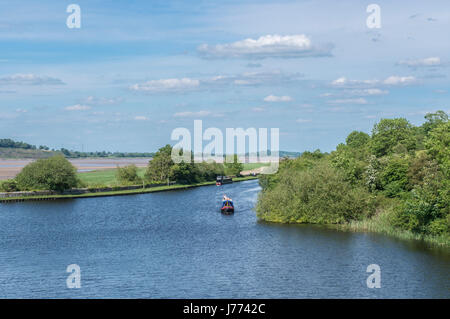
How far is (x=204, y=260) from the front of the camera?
44.1m

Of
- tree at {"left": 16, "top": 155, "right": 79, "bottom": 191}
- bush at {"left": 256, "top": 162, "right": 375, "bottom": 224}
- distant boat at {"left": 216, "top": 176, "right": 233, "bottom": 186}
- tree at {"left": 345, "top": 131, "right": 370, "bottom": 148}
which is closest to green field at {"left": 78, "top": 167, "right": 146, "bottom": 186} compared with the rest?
tree at {"left": 16, "top": 155, "right": 79, "bottom": 191}

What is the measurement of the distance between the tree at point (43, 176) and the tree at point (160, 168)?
104 feet

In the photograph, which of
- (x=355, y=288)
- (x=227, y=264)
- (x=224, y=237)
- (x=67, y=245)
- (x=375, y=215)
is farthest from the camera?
(x=375, y=215)

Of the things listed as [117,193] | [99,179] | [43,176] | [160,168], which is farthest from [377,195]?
[99,179]

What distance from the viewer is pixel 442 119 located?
109 metres

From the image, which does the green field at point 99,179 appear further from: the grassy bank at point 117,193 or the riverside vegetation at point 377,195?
the riverside vegetation at point 377,195

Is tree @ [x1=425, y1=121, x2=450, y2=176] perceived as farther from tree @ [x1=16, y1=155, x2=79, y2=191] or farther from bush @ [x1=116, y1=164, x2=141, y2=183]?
bush @ [x1=116, y1=164, x2=141, y2=183]

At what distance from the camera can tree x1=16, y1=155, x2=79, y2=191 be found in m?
96.1

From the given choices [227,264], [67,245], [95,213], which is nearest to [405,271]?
[227,264]

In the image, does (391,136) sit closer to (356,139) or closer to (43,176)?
(356,139)

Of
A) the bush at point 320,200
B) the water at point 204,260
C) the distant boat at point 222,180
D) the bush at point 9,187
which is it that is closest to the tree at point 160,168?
the distant boat at point 222,180
